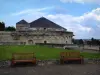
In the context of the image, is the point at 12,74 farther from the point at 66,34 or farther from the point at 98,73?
the point at 66,34

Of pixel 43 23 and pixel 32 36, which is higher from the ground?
pixel 43 23

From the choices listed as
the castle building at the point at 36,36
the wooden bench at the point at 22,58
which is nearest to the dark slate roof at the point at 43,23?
the castle building at the point at 36,36

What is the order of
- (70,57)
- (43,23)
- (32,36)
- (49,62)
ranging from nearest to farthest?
(49,62) → (70,57) → (32,36) → (43,23)

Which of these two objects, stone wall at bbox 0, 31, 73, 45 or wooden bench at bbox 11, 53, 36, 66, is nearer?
wooden bench at bbox 11, 53, 36, 66

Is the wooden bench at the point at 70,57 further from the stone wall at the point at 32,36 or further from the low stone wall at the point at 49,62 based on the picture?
the stone wall at the point at 32,36

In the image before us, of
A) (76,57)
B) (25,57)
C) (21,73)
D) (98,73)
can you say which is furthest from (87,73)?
(25,57)

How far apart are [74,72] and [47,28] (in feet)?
222

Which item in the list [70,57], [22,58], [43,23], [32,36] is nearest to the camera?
[22,58]

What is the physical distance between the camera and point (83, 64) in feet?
65.6

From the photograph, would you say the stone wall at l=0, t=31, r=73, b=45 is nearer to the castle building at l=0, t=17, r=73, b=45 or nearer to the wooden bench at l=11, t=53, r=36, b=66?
the castle building at l=0, t=17, r=73, b=45

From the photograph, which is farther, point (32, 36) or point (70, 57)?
point (32, 36)

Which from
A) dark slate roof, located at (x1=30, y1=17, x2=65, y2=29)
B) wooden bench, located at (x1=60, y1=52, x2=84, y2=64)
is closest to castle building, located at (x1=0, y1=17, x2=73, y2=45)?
dark slate roof, located at (x1=30, y1=17, x2=65, y2=29)

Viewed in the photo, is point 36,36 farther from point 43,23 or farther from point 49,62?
point 49,62

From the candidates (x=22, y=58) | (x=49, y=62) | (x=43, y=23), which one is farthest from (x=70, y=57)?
(x=43, y=23)
